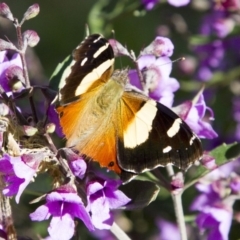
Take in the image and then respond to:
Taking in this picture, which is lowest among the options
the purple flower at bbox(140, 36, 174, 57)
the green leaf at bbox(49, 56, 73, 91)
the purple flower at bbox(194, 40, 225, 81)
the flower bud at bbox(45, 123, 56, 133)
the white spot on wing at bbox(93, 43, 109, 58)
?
the purple flower at bbox(194, 40, 225, 81)

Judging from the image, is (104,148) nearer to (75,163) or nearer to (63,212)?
(75,163)

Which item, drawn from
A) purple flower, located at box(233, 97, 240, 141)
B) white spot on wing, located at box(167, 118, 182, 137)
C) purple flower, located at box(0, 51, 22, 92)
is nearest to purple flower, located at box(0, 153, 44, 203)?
purple flower, located at box(0, 51, 22, 92)

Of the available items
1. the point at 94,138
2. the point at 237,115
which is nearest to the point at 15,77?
the point at 94,138

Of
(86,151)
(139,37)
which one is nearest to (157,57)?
(86,151)

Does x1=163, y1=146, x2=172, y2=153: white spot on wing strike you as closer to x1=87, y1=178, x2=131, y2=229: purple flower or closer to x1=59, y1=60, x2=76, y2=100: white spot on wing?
x1=87, y1=178, x2=131, y2=229: purple flower

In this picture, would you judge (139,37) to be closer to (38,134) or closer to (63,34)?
(63,34)

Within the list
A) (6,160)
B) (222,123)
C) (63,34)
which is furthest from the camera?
(63,34)
